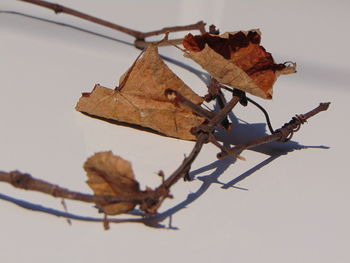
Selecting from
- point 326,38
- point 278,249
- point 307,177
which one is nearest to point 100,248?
point 278,249

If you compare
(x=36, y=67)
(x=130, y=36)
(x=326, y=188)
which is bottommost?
(x=326, y=188)

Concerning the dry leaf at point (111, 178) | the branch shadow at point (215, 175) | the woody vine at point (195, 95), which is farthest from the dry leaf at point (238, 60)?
the dry leaf at point (111, 178)

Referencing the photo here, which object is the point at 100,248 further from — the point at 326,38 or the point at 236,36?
the point at 326,38

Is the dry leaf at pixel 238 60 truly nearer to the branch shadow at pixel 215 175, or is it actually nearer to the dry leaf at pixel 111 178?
the branch shadow at pixel 215 175

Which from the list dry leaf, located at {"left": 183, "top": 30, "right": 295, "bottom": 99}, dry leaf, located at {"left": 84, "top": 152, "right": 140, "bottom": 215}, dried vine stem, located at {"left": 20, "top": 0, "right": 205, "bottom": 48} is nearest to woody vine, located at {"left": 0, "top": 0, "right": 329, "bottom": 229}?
dry leaf, located at {"left": 183, "top": 30, "right": 295, "bottom": 99}

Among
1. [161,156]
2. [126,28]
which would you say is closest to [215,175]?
[161,156]

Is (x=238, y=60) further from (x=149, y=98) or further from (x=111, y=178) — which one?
(x=111, y=178)
